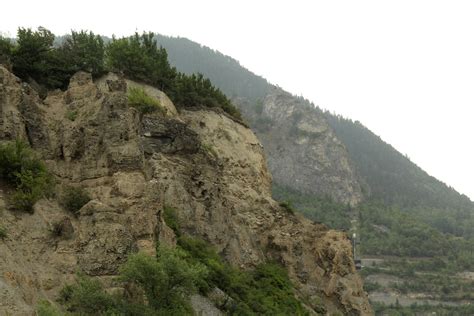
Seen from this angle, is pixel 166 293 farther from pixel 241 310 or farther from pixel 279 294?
pixel 279 294

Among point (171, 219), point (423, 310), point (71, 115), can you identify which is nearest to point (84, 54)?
point (71, 115)

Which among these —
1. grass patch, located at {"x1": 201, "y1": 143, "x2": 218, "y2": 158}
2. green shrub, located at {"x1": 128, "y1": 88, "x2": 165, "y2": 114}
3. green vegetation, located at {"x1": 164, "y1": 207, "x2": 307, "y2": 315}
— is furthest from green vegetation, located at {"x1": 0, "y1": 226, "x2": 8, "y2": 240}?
grass patch, located at {"x1": 201, "y1": 143, "x2": 218, "y2": 158}

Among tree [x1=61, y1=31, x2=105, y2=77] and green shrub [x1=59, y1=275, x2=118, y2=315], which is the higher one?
tree [x1=61, y1=31, x2=105, y2=77]

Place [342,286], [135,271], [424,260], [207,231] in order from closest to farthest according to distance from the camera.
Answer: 1. [135,271]
2. [207,231]
3. [342,286]
4. [424,260]

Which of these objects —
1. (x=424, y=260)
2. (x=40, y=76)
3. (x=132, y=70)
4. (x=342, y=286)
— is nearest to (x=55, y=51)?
(x=40, y=76)

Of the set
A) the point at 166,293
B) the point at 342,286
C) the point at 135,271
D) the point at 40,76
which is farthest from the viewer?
the point at 342,286

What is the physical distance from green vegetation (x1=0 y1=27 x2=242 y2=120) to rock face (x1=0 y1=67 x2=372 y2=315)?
2.50m

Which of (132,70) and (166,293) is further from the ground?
(132,70)

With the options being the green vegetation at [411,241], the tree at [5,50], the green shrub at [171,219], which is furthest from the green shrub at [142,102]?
the green vegetation at [411,241]

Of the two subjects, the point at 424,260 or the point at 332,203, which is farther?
the point at 332,203

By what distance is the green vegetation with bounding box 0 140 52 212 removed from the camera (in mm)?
18188

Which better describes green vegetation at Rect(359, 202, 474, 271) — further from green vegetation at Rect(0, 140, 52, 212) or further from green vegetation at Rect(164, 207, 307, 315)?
green vegetation at Rect(0, 140, 52, 212)

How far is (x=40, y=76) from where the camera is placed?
97.5ft

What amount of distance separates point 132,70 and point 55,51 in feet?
21.5
